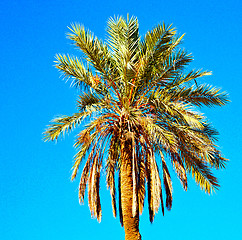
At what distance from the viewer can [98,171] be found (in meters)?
17.3

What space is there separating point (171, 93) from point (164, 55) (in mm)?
1455

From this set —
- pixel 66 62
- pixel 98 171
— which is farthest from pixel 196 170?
pixel 66 62

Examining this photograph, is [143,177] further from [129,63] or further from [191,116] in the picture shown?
[129,63]

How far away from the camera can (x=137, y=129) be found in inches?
668

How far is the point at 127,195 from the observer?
16609mm

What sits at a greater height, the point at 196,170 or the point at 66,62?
the point at 66,62

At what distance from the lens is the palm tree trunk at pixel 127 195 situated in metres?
16.3

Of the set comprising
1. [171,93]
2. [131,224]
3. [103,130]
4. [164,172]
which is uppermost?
[171,93]

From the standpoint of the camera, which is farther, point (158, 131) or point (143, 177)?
point (143, 177)

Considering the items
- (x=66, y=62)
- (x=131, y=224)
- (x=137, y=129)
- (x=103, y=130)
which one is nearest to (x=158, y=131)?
(x=137, y=129)

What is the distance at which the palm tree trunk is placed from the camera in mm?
16266

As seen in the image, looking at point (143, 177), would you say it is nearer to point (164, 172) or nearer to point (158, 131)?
point (164, 172)

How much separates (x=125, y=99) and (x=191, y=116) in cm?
248

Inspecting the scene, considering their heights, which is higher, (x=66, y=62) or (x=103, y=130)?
(x=66, y=62)
